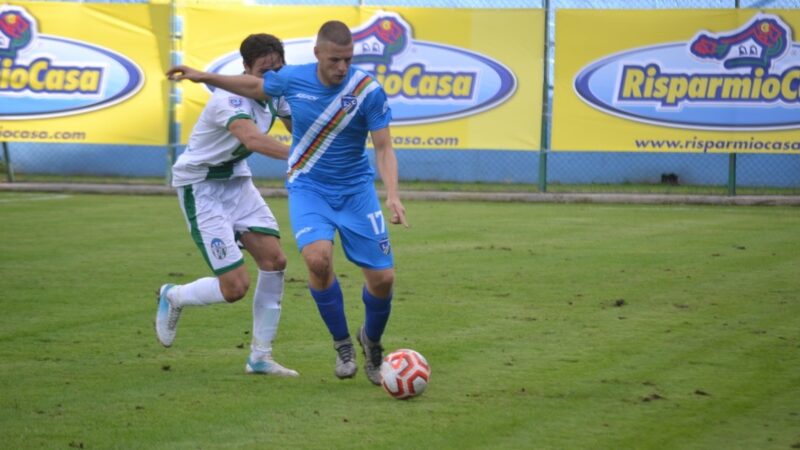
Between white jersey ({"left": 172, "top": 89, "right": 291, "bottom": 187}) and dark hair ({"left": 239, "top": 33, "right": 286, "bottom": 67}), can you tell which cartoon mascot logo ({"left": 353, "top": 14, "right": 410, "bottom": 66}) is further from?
dark hair ({"left": 239, "top": 33, "right": 286, "bottom": 67})

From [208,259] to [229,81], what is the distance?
1224 millimetres

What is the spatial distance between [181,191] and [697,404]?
3.49m

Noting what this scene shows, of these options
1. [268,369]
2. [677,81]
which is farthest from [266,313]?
[677,81]

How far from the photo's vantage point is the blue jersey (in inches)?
286

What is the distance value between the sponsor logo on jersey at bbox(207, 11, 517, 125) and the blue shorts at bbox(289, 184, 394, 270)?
11.9 m

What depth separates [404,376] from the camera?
669cm

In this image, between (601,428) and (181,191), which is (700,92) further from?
(601,428)

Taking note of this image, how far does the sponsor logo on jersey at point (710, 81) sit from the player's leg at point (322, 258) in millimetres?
12322

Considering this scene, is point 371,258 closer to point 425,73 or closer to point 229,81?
point 229,81

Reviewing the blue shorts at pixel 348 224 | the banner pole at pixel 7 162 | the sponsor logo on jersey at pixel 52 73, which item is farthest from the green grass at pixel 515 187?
the blue shorts at pixel 348 224

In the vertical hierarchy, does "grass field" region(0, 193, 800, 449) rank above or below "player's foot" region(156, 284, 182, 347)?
below

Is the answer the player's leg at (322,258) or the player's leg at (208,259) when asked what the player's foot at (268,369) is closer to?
the player's leg at (322,258)

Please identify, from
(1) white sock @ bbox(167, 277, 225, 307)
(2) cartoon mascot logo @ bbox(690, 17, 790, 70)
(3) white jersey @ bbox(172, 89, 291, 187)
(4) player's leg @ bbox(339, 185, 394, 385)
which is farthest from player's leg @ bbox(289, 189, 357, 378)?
(2) cartoon mascot logo @ bbox(690, 17, 790, 70)

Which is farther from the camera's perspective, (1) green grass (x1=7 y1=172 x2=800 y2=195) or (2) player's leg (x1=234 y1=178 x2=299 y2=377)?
(1) green grass (x1=7 y1=172 x2=800 y2=195)
